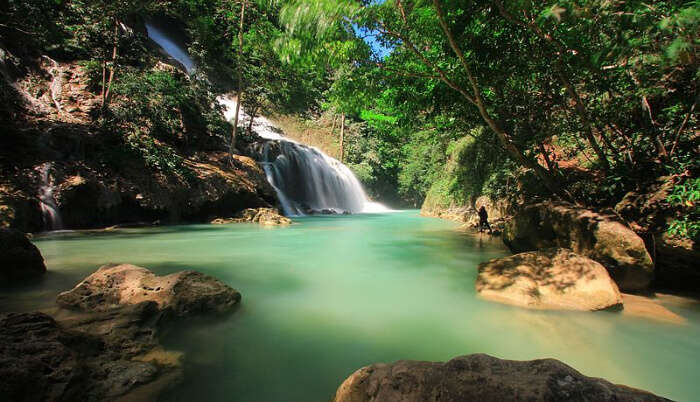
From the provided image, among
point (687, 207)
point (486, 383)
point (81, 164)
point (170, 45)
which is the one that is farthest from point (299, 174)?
point (486, 383)

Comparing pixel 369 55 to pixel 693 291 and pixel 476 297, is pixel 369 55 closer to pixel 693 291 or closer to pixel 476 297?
pixel 476 297

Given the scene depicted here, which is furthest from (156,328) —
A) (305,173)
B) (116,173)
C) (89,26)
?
(305,173)

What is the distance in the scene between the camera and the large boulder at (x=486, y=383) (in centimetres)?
111

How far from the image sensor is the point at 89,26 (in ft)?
34.1

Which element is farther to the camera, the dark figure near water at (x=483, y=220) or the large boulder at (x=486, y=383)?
the dark figure near water at (x=483, y=220)

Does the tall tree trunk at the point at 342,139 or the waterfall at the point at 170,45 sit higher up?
the waterfall at the point at 170,45

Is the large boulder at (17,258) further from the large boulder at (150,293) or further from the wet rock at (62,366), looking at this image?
the wet rock at (62,366)

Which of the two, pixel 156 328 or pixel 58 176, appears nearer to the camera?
pixel 156 328

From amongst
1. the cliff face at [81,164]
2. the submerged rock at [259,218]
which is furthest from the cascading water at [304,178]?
the cliff face at [81,164]

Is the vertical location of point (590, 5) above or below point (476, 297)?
above

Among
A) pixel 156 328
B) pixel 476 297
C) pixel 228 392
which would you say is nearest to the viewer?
pixel 228 392

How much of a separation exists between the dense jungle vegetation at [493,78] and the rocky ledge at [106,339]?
3.39 m

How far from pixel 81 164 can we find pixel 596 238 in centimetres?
1259

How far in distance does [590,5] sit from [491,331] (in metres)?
3.00
